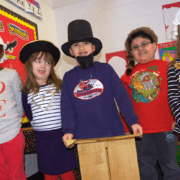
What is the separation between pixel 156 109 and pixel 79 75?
2.12 feet

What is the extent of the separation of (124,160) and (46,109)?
71cm

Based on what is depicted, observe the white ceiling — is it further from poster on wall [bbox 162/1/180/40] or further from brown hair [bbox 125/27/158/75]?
brown hair [bbox 125/27/158/75]

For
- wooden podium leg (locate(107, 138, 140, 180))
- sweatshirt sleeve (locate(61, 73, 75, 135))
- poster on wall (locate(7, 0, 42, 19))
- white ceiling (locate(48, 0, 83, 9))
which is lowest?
wooden podium leg (locate(107, 138, 140, 180))

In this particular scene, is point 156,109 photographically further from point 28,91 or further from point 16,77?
point 16,77

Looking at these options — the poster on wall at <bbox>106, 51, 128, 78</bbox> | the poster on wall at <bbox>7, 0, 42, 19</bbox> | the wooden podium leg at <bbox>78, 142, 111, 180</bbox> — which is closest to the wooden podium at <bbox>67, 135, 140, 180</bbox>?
the wooden podium leg at <bbox>78, 142, 111, 180</bbox>

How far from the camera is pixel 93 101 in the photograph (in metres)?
1.17

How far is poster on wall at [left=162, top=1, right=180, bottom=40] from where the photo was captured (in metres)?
2.10

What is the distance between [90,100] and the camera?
1.18 metres

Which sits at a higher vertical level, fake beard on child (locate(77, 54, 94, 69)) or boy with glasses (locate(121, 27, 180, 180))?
fake beard on child (locate(77, 54, 94, 69))

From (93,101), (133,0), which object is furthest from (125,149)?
(133,0)

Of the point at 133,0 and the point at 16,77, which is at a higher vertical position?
the point at 133,0

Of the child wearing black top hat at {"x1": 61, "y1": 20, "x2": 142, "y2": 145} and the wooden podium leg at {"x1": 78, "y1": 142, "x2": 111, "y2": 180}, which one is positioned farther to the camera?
the child wearing black top hat at {"x1": 61, "y1": 20, "x2": 142, "y2": 145}

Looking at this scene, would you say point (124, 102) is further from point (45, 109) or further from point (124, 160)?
point (45, 109)

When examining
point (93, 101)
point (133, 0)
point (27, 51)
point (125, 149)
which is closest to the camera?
point (125, 149)
